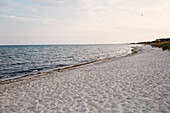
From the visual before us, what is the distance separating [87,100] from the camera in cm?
628

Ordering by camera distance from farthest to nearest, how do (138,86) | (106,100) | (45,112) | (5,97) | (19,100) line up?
(138,86), (5,97), (19,100), (106,100), (45,112)

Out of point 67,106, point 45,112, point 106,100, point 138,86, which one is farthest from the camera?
point 138,86

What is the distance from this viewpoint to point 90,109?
540 cm

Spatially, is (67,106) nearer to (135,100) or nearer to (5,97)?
(135,100)

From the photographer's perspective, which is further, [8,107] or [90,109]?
[8,107]

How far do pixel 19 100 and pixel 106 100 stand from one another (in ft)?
14.1

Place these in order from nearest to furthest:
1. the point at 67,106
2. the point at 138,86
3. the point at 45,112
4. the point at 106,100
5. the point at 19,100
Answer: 1. the point at 45,112
2. the point at 67,106
3. the point at 106,100
4. the point at 19,100
5. the point at 138,86

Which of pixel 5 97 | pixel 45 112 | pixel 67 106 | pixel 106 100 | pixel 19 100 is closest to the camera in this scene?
pixel 45 112

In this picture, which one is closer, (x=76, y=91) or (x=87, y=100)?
(x=87, y=100)

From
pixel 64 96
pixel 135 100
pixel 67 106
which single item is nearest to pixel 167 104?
pixel 135 100

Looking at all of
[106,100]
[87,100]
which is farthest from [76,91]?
[106,100]

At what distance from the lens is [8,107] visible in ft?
19.9

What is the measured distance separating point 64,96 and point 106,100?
7.20 ft

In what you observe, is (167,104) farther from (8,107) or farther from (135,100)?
(8,107)
